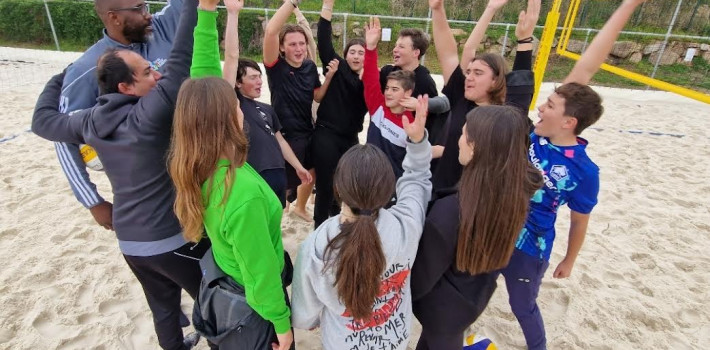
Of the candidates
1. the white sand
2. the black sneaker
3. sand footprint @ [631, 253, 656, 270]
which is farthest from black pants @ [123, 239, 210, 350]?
sand footprint @ [631, 253, 656, 270]

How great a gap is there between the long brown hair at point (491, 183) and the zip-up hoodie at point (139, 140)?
1.09m

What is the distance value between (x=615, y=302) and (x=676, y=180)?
2953 mm

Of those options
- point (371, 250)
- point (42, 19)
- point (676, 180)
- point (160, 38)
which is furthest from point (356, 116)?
point (42, 19)

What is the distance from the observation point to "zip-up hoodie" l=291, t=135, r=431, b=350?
1280mm

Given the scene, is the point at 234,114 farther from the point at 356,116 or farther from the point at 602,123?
the point at 602,123

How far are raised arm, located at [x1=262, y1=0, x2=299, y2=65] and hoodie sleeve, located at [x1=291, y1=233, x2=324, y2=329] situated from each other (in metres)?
1.51

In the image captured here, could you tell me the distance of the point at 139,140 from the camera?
1340 millimetres

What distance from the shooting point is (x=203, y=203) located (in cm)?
131

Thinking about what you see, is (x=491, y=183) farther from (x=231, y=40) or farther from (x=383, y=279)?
(x=231, y=40)

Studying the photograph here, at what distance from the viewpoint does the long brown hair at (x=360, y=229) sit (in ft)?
3.79

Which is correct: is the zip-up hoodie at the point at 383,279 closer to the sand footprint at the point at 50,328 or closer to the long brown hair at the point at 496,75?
the long brown hair at the point at 496,75

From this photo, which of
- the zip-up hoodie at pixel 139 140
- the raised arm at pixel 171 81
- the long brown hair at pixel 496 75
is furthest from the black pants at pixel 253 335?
the long brown hair at pixel 496 75

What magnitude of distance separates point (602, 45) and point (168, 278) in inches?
95.5

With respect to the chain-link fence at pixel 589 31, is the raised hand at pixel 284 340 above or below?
below
